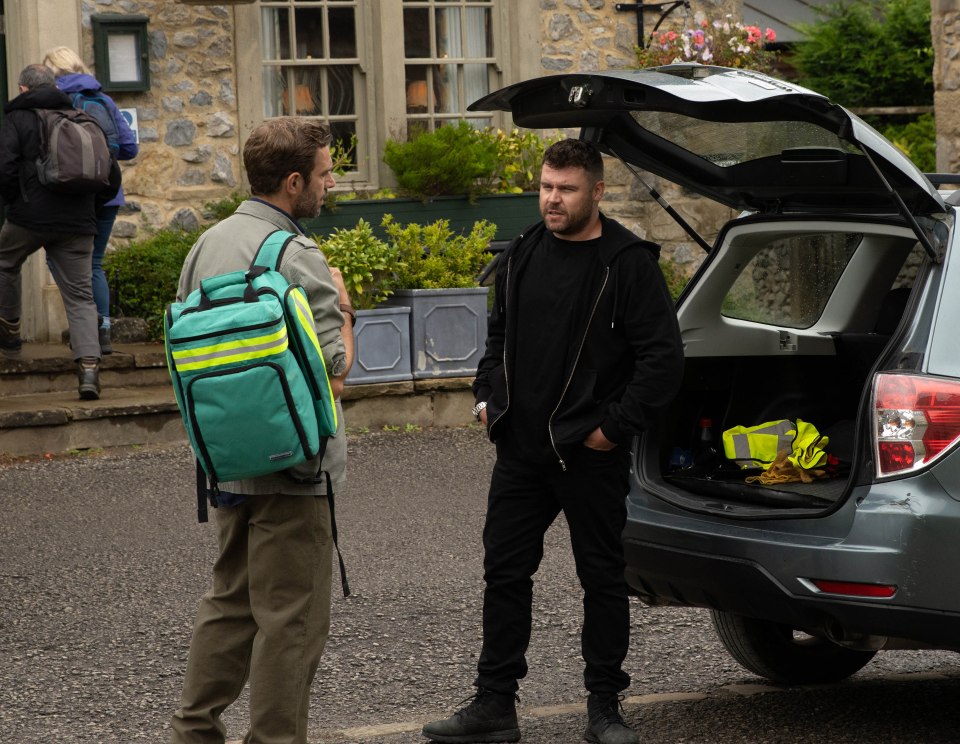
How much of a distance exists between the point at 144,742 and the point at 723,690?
1924 mm

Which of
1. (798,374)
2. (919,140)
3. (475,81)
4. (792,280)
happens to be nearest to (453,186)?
(475,81)

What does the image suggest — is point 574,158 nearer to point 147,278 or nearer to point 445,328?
point 445,328

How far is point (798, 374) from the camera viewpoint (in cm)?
536

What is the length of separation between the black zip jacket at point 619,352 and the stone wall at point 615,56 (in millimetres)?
8097

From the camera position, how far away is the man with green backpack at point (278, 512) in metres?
4.06

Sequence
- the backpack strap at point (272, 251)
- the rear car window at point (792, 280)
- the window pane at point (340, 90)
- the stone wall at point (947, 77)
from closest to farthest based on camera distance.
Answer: the backpack strap at point (272, 251), the rear car window at point (792, 280), the stone wall at point (947, 77), the window pane at point (340, 90)

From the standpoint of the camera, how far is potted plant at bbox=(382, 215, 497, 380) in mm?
10234

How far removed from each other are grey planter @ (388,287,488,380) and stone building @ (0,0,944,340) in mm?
2291

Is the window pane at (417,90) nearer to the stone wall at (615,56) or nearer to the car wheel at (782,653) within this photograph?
the stone wall at (615,56)

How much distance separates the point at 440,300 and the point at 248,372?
647 cm

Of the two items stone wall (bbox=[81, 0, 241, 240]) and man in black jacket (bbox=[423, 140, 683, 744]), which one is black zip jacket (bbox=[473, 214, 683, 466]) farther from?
stone wall (bbox=[81, 0, 241, 240])

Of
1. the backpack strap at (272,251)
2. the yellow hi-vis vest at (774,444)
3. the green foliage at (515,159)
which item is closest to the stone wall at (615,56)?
the green foliage at (515,159)

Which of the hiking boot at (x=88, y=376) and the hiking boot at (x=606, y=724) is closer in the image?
the hiking boot at (x=606, y=724)

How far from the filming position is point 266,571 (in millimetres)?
4078
